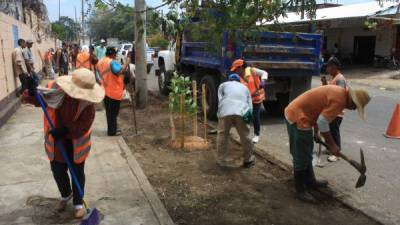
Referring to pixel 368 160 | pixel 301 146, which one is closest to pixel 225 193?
pixel 301 146

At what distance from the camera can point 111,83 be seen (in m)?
7.89

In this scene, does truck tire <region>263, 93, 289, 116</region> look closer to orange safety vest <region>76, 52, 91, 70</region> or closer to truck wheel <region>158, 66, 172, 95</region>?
truck wheel <region>158, 66, 172, 95</region>

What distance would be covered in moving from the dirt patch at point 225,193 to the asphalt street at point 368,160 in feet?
1.23

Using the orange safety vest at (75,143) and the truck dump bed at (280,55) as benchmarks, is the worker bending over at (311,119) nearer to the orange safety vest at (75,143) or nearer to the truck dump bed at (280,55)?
the orange safety vest at (75,143)

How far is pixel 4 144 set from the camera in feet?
23.8

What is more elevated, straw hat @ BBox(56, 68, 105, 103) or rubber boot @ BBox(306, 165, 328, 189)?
straw hat @ BBox(56, 68, 105, 103)

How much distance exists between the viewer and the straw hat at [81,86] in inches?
154

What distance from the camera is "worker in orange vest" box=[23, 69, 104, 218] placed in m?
3.99

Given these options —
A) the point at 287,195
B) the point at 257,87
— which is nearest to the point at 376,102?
the point at 257,87

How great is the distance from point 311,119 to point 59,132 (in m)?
2.60

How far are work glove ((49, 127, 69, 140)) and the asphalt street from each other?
311 cm

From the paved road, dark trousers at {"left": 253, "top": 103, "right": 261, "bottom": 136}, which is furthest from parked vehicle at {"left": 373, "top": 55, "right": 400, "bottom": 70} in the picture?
dark trousers at {"left": 253, "top": 103, "right": 261, "bottom": 136}

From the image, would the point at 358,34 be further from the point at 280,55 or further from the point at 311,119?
the point at 311,119

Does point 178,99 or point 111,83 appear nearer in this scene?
point 178,99
